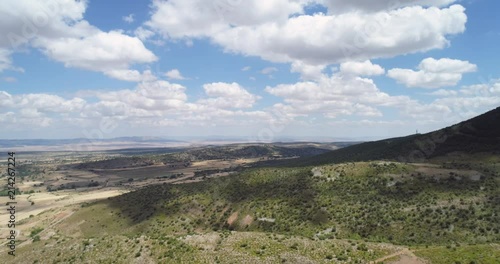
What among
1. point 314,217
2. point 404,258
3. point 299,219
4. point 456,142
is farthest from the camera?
point 456,142

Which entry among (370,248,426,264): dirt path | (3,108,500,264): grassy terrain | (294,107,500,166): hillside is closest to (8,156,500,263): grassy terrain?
(3,108,500,264): grassy terrain

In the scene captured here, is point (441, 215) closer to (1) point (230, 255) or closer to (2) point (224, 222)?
(1) point (230, 255)

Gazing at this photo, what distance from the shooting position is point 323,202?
8481 cm

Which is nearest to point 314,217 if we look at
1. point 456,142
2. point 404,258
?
point 404,258

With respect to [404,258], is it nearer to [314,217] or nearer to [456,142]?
[314,217]

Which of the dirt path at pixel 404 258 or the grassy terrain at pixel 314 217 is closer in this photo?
the dirt path at pixel 404 258

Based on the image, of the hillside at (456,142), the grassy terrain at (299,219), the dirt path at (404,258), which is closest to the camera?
the dirt path at (404,258)

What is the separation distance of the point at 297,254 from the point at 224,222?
4126 centimetres

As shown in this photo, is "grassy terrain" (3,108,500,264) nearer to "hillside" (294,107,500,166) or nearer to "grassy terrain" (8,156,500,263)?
"grassy terrain" (8,156,500,263)

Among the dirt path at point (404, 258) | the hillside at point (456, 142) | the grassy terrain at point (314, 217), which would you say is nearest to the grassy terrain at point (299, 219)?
the grassy terrain at point (314, 217)

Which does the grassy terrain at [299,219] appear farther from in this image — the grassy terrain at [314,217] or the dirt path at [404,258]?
the dirt path at [404,258]

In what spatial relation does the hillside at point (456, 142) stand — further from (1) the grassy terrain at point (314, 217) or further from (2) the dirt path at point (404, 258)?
(2) the dirt path at point (404, 258)

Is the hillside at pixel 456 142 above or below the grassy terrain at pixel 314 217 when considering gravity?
above

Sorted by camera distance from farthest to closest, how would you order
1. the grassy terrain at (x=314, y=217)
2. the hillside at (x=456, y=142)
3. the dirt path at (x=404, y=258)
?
the hillside at (x=456, y=142) < the grassy terrain at (x=314, y=217) < the dirt path at (x=404, y=258)
